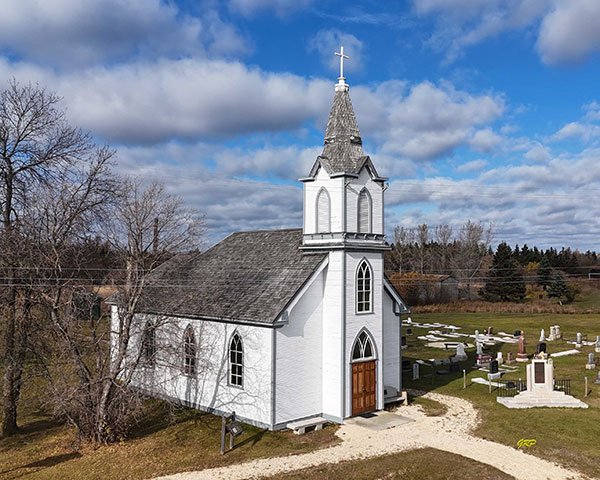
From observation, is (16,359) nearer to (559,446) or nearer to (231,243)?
(231,243)

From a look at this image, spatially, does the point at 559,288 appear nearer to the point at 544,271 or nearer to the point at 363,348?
the point at 544,271

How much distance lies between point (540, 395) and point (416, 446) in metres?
8.67

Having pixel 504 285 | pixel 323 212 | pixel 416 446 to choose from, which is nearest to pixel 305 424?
pixel 416 446

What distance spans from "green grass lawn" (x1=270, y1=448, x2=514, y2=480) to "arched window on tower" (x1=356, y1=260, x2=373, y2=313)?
6.49 m

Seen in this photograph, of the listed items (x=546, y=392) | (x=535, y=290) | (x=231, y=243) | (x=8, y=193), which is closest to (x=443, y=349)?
(x=546, y=392)

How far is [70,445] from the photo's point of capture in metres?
18.6

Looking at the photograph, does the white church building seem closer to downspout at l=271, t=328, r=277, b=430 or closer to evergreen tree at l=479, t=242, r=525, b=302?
downspout at l=271, t=328, r=277, b=430

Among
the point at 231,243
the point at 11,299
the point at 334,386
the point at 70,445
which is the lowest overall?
the point at 70,445

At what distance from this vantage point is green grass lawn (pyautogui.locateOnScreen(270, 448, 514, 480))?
15.5 m

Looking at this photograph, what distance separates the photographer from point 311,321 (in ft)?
69.6

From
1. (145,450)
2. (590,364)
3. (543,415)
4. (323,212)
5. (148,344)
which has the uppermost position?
(323,212)

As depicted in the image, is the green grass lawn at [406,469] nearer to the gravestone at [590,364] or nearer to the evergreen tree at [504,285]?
the gravestone at [590,364]

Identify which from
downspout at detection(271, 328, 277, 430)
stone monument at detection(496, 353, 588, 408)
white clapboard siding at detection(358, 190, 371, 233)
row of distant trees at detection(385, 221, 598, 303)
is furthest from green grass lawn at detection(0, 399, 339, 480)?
row of distant trees at detection(385, 221, 598, 303)

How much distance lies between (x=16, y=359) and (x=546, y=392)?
22471 mm
